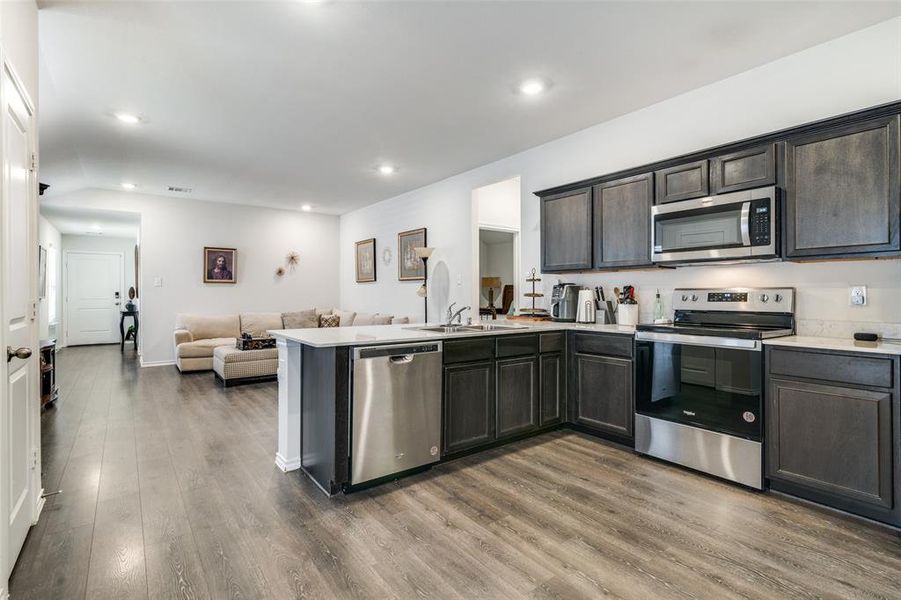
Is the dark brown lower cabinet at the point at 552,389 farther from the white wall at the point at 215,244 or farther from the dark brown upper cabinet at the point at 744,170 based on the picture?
the white wall at the point at 215,244

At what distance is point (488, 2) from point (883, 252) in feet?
7.99

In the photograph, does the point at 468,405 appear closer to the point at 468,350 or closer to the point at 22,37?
the point at 468,350

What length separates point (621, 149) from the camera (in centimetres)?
374

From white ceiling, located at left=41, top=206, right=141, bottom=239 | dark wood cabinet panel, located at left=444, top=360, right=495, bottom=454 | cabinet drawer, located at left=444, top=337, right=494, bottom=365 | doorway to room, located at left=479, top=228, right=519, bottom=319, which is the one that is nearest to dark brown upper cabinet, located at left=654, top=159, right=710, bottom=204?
cabinet drawer, located at left=444, top=337, right=494, bottom=365

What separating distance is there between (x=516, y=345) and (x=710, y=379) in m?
1.27

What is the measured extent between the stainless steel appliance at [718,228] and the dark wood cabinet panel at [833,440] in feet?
2.73

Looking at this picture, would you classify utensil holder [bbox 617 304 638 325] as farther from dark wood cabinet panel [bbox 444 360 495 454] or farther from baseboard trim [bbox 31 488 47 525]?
baseboard trim [bbox 31 488 47 525]

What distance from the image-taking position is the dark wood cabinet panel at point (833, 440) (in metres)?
2.12

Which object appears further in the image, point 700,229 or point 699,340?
point 700,229

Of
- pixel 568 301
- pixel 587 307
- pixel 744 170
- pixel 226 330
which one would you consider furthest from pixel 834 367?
pixel 226 330

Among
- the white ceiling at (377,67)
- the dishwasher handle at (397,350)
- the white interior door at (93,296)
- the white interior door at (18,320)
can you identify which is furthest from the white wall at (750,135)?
the white interior door at (93,296)

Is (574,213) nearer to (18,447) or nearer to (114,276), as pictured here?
(18,447)

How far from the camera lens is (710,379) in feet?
8.96

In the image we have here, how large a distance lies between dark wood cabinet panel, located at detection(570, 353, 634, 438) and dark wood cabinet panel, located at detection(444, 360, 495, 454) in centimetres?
82
